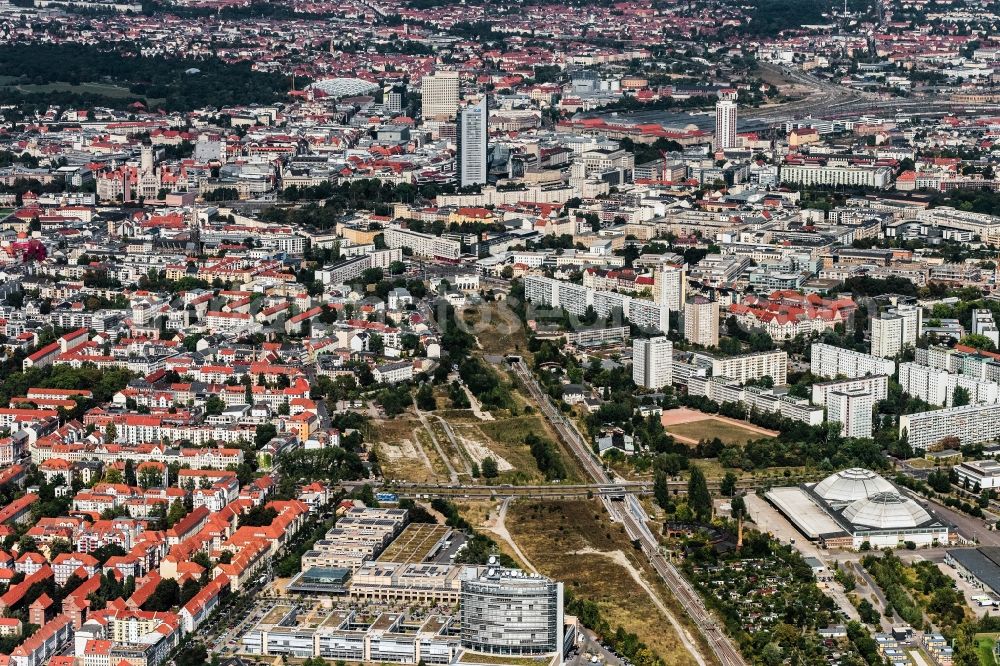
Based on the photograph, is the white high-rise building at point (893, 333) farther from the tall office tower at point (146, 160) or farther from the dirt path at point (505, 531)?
the tall office tower at point (146, 160)

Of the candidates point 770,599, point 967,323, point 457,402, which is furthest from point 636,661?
point 967,323

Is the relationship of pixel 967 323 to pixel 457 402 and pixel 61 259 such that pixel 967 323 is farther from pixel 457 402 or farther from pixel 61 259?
pixel 61 259

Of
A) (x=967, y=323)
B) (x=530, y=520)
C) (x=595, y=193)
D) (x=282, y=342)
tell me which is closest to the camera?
(x=530, y=520)

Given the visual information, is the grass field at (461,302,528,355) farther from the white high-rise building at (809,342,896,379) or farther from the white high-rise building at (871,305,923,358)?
the white high-rise building at (871,305,923,358)

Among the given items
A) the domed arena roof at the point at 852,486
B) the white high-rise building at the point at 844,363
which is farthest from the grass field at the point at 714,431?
the domed arena roof at the point at 852,486

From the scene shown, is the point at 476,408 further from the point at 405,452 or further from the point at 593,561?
the point at 593,561

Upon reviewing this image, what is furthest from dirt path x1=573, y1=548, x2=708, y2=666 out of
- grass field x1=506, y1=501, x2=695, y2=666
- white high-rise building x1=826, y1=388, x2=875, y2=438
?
white high-rise building x1=826, y1=388, x2=875, y2=438
